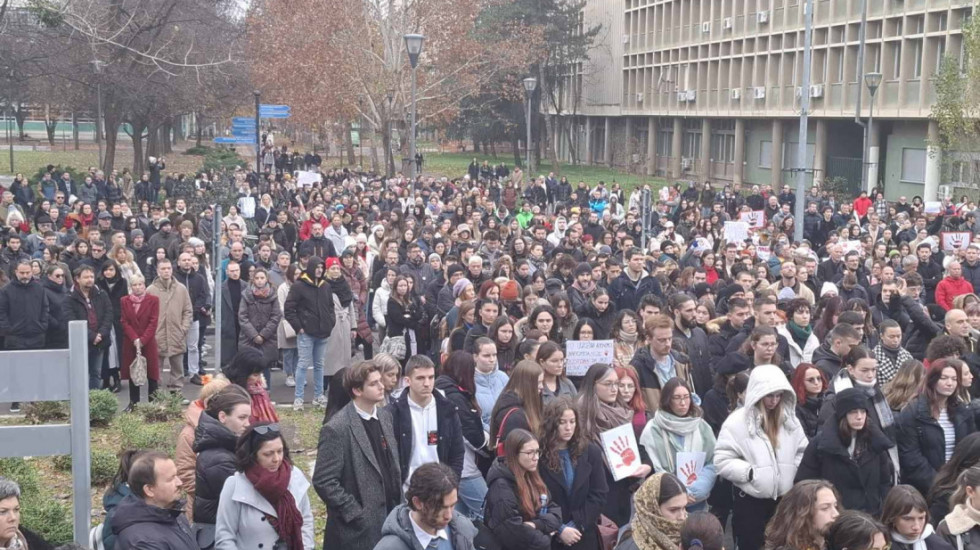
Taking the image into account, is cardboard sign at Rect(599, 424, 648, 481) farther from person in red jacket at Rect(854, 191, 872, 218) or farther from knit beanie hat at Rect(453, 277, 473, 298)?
person in red jacket at Rect(854, 191, 872, 218)

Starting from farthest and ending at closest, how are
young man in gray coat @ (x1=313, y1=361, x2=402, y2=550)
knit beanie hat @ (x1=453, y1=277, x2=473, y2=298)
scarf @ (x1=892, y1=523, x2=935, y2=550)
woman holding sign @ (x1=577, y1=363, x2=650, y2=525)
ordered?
1. knit beanie hat @ (x1=453, y1=277, x2=473, y2=298)
2. woman holding sign @ (x1=577, y1=363, x2=650, y2=525)
3. young man in gray coat @ (x1=313, y1=361, x2=402, y2=550)
4. scarf @ (x1=892, y1=523, x2=935, y2=550)

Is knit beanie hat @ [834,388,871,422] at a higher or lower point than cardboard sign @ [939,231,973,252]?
higher

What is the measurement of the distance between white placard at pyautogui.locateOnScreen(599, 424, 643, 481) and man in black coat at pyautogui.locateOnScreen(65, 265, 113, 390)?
7.67 m

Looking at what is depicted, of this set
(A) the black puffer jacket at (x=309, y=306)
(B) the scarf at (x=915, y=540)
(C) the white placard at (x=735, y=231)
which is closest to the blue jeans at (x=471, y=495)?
(B) the scarf at (x=915, y=540)

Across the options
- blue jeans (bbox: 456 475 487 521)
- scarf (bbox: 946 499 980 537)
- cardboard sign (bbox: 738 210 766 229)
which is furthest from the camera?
cardboard sign (bbox: 738 210 766 229)

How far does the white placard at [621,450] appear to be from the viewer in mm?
7672

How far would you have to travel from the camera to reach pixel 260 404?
301 inches

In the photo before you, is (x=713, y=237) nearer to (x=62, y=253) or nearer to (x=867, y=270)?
(x=867, y=270)

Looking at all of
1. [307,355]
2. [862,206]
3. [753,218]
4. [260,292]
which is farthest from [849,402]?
[862,206]

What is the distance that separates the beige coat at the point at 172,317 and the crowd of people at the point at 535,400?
26mm

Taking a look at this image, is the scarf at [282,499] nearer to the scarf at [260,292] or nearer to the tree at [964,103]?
the scarf at [260,292]

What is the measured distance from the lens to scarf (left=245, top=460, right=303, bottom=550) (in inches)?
245

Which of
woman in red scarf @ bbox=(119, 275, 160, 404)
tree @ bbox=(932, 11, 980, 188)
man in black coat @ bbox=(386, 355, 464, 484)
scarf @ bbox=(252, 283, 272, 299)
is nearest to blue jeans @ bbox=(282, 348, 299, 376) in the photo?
scarf @ bbox=(252, 283, 272, 299)

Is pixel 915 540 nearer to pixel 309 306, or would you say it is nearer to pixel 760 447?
pixel 760 447
